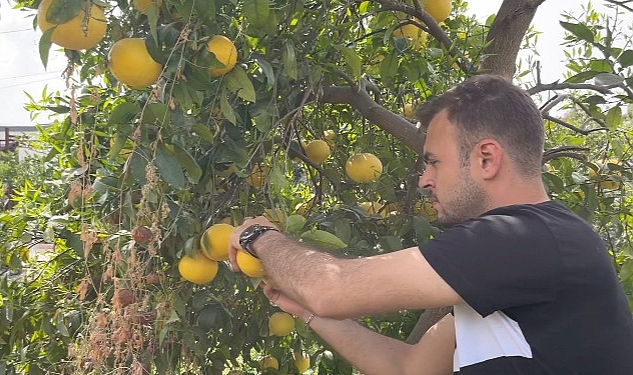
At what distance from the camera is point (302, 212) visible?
6.48ft

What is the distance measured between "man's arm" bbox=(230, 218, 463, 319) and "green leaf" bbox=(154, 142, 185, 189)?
7.7 inches

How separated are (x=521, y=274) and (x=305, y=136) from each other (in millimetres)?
1117

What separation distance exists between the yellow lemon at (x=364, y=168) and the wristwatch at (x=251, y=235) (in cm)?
58

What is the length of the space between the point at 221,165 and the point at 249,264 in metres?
0.25

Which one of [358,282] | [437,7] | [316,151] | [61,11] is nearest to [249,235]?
[358,282]

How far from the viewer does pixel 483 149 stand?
51.9 inches

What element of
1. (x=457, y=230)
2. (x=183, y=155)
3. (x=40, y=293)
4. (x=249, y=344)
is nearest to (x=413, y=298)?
(x=457, y=230)

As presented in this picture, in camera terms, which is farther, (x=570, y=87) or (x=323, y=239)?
(x=570, y=87)

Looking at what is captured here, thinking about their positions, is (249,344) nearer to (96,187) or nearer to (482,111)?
(96,187)

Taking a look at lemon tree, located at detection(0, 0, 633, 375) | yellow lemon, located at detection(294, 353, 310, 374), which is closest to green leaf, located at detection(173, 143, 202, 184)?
lemon tree, located at detection(0, 0, 633, 375)

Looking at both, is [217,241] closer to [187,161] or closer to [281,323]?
[187,161]

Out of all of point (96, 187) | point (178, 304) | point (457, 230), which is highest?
point (457, 230)

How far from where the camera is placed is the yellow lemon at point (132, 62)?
133 cm

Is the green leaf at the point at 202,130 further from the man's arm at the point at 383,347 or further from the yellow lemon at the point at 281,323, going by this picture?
the yellow lemon at the point at 281,323
